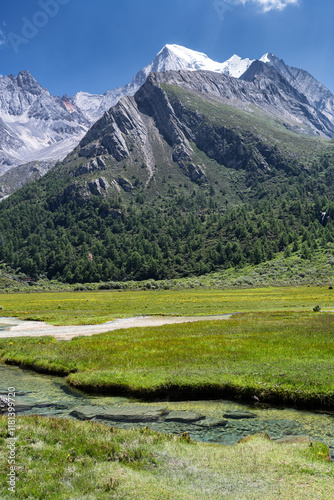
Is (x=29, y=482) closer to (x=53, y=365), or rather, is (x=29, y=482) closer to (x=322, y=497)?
(x=322, y=497)

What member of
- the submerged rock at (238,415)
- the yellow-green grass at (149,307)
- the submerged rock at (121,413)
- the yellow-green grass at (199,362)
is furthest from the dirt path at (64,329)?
the submerged rock at (238,415)

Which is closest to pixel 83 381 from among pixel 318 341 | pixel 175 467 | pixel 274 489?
pixel 175 467

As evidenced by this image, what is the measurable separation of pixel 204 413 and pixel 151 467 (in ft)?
22.6

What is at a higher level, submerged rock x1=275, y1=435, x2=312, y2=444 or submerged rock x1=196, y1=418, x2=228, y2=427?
submerged rock x1=275, y1=435, x2=312, y2=444

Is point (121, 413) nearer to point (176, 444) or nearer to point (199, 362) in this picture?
point (176, 444)

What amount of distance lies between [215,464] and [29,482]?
18.4ft

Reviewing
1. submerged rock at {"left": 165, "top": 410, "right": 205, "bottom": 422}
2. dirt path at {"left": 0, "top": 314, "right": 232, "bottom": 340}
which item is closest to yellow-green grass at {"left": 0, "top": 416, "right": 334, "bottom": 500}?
submerged rock at {"left": 165, "top": 410, "right": 205, "bottom": 422}

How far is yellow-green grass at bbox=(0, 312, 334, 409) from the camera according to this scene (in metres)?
19.3

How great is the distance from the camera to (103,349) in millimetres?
30656

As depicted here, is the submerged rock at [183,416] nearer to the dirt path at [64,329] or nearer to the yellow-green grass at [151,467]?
the yellow-green grass at [151,467]

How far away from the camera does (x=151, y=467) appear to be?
10.8m

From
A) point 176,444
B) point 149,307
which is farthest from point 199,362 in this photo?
point 149,307

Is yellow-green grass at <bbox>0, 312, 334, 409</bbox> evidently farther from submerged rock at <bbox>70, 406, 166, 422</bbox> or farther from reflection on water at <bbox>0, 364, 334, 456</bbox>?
submerged rock at <bbox>70, 406, 166, 422</bbox>

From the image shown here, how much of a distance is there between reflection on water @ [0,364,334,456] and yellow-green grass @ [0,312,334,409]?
3.49 ft
